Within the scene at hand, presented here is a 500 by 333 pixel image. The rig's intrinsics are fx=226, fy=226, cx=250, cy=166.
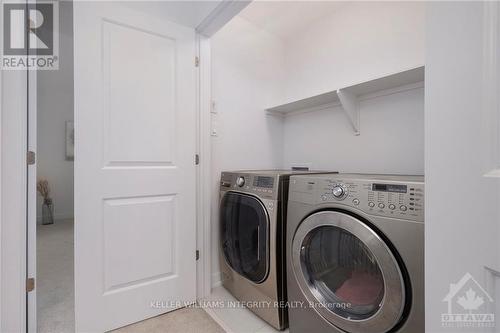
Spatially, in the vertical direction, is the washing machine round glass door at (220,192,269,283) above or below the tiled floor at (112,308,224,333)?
above

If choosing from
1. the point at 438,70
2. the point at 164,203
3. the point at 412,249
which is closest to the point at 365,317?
the point at 412,249

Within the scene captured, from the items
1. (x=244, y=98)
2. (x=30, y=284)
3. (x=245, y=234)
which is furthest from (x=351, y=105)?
(x=30, y=284)

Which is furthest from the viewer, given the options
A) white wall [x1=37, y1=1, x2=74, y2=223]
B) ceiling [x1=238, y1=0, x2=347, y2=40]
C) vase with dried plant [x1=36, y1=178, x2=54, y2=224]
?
white wall [x1=37, y1=1, x2=74, y2=223]

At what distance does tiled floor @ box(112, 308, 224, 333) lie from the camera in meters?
1.37

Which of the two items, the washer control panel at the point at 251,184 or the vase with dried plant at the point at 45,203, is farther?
the vase with dried plant at the point at 45,203

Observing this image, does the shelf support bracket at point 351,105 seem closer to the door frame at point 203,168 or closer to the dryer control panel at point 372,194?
the dryer control panel at point 372,194

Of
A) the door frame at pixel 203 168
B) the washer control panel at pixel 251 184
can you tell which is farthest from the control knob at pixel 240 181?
the door frame at pixel 203 168

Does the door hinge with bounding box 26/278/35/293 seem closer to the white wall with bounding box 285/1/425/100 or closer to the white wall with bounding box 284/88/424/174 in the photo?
the white wall with bounding box 284/88/424/174

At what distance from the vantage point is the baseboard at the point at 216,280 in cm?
188

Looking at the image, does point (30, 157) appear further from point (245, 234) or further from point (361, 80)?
point (361, 80)

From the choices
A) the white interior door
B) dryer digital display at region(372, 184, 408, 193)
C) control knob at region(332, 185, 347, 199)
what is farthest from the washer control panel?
dryer digital display at region(372, 184, 408, 193)

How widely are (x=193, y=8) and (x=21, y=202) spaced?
1.64 metres

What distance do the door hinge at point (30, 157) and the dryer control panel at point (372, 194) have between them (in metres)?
1.47

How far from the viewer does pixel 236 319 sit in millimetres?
1491
